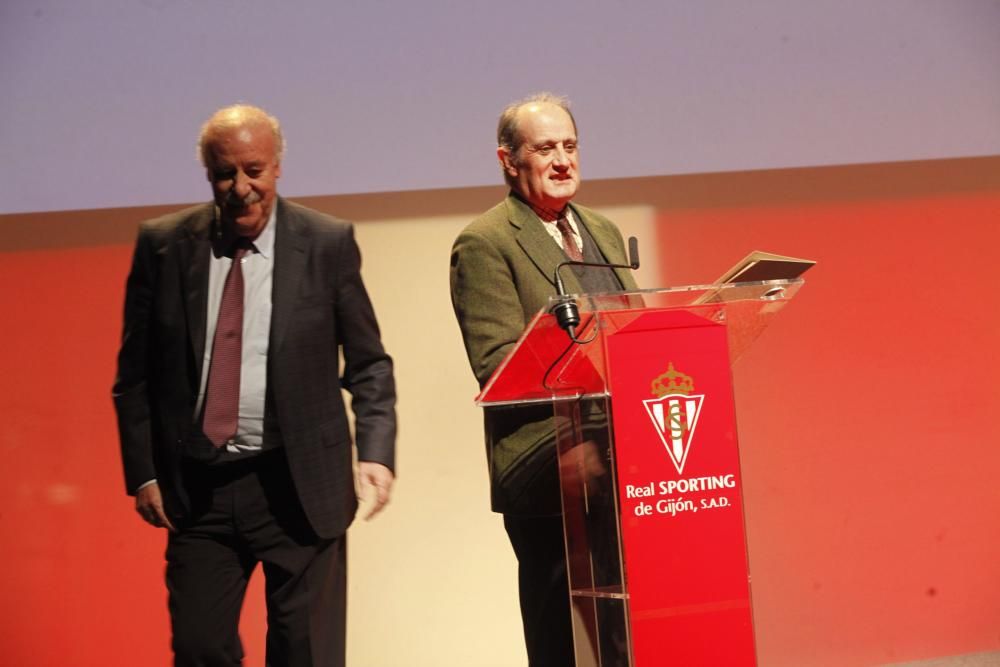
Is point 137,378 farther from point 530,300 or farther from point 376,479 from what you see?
point 530,300

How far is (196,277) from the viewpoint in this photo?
222 centimetres

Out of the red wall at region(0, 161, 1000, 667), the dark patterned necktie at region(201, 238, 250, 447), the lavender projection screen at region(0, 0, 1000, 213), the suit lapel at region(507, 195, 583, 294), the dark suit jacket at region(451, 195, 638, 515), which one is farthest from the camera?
the red wall at region(0, 161, 1000, 667)

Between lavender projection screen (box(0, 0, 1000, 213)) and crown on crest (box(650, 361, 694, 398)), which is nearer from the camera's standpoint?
crown on crest (box(650, 361, 694, 398))

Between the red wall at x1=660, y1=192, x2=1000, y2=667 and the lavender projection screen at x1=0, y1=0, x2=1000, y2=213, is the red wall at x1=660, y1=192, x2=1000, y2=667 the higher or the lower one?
the lower one

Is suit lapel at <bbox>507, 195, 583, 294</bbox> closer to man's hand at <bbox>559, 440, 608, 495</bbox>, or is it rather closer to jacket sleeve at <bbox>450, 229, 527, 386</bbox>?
jacket sleeve at <bbox>450, 229, 527, 386</bbox>

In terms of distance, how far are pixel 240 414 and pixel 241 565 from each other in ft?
1.03

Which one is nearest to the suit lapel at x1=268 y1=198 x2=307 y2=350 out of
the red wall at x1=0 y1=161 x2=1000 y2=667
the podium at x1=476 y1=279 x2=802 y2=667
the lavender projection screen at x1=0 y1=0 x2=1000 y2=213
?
the podium at x1=476 y1=279 x2=802 y2=667

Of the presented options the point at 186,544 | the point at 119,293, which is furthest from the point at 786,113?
the point at 186,544

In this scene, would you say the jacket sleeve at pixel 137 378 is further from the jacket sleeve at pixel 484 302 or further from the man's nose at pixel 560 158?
the man's nose at pixel 560 158

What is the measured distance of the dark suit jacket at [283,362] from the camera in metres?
2.20

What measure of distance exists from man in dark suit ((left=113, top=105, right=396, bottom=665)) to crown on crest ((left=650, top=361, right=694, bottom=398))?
0.61 metres

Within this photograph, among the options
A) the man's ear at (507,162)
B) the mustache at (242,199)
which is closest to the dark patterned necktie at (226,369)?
the mustache at (242,199)

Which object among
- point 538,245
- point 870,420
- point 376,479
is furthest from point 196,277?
point 870,420

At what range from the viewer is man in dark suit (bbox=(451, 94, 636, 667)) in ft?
8.03
